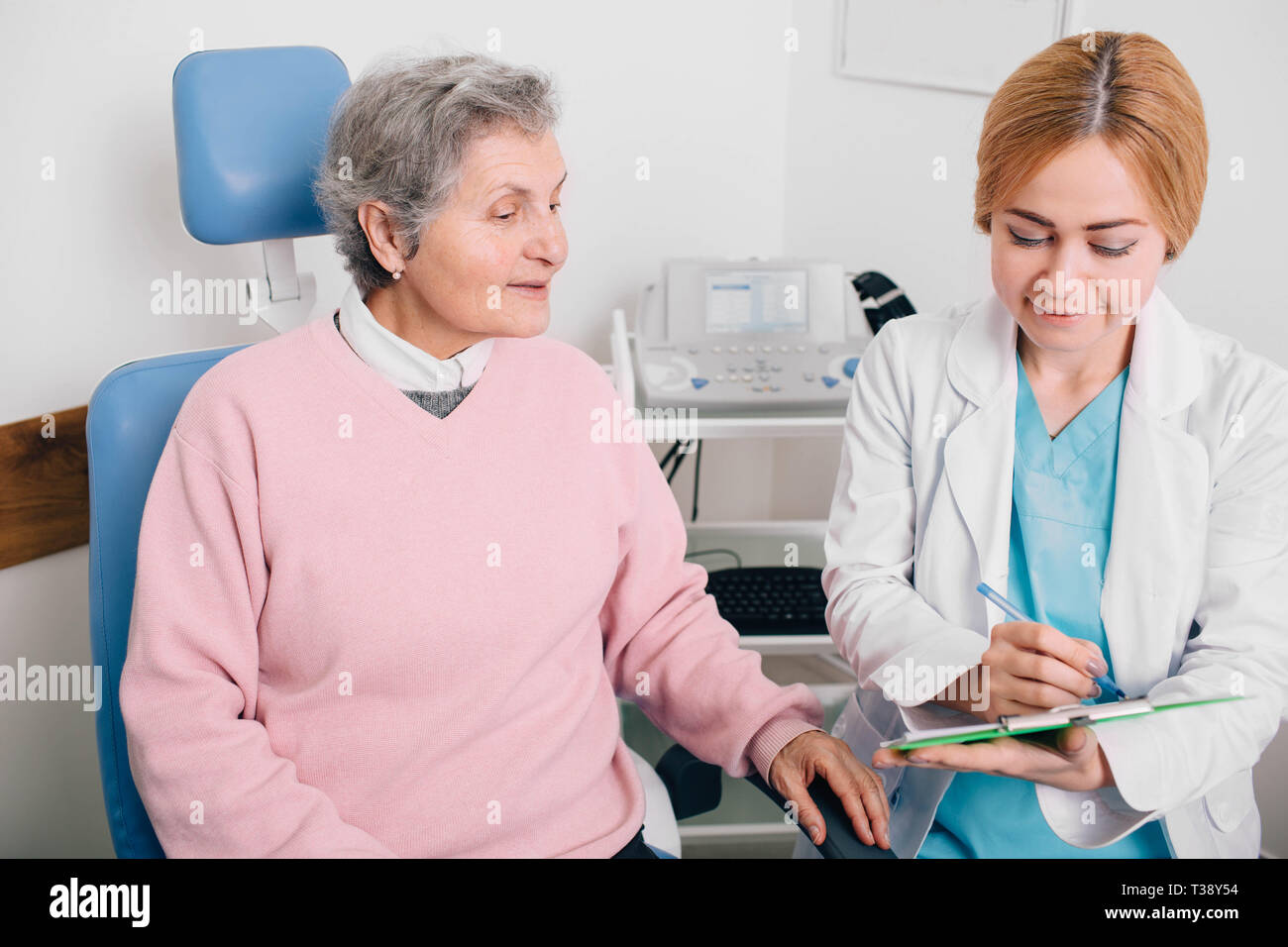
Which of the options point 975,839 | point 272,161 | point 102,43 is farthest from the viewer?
point 102,43

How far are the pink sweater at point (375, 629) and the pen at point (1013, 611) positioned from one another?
9.5 inches

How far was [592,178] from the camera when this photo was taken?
2.18 meters

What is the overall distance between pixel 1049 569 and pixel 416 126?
0.82 metres

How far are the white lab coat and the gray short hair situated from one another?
1.70 ft

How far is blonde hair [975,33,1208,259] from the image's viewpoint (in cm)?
97

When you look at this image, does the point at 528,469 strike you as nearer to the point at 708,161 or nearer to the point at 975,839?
the point at 975,839

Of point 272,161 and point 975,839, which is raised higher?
point 272,161

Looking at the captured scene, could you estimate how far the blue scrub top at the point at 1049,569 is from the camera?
108cm

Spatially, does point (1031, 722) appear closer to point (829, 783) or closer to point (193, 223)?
point (829, 783)

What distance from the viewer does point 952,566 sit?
1145mm

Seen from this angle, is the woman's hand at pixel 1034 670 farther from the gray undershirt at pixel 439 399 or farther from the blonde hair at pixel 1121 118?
the gray undershirt at pixel 439 399

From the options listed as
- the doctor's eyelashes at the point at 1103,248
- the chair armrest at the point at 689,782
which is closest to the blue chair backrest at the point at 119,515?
the chair armrest at the point at 689,782
